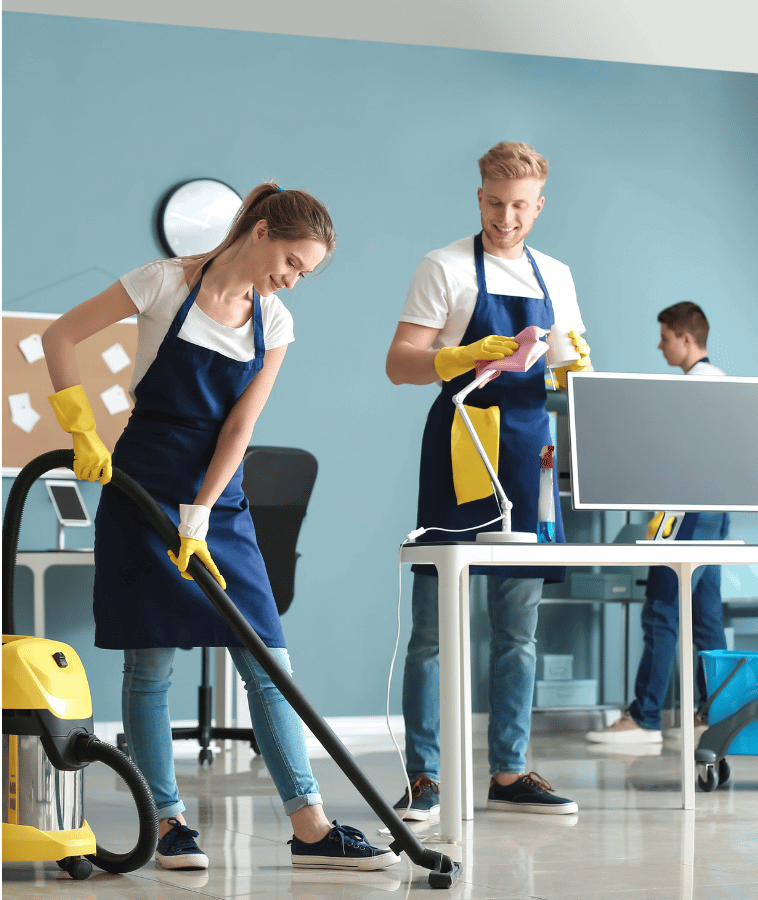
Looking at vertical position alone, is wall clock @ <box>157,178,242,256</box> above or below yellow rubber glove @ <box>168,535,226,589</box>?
above

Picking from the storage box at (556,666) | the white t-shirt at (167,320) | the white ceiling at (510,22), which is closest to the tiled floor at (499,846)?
the white t-shirt at (167,320)

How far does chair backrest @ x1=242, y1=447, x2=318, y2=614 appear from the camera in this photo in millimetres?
3475

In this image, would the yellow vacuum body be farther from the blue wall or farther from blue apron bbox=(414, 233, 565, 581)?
the blue wall

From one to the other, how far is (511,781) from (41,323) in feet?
8.07

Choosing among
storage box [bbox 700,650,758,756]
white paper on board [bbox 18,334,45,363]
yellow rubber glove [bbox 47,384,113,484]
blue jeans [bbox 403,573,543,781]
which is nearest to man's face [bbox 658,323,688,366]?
storage box [bbox 700,650,758,756]

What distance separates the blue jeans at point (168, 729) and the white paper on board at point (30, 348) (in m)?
2.31

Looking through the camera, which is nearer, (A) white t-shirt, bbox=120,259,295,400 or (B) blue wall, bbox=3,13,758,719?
(A) white t-shirt, bbox=120,259,295,400

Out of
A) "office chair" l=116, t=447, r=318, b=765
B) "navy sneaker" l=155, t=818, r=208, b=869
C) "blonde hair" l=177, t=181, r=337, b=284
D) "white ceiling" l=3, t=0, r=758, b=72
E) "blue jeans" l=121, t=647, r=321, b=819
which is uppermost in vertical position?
"white ceiling" l=3, t=0, r=758, b=72

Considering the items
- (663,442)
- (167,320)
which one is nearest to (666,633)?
(663,442)

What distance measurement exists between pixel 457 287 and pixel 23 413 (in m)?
2.14

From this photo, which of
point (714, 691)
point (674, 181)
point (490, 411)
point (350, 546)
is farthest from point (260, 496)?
point (674, 181)

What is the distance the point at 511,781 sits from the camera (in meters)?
2.58

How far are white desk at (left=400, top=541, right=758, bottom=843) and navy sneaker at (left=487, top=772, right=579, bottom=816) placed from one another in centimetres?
13

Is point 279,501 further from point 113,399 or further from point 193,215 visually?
point 193,215
